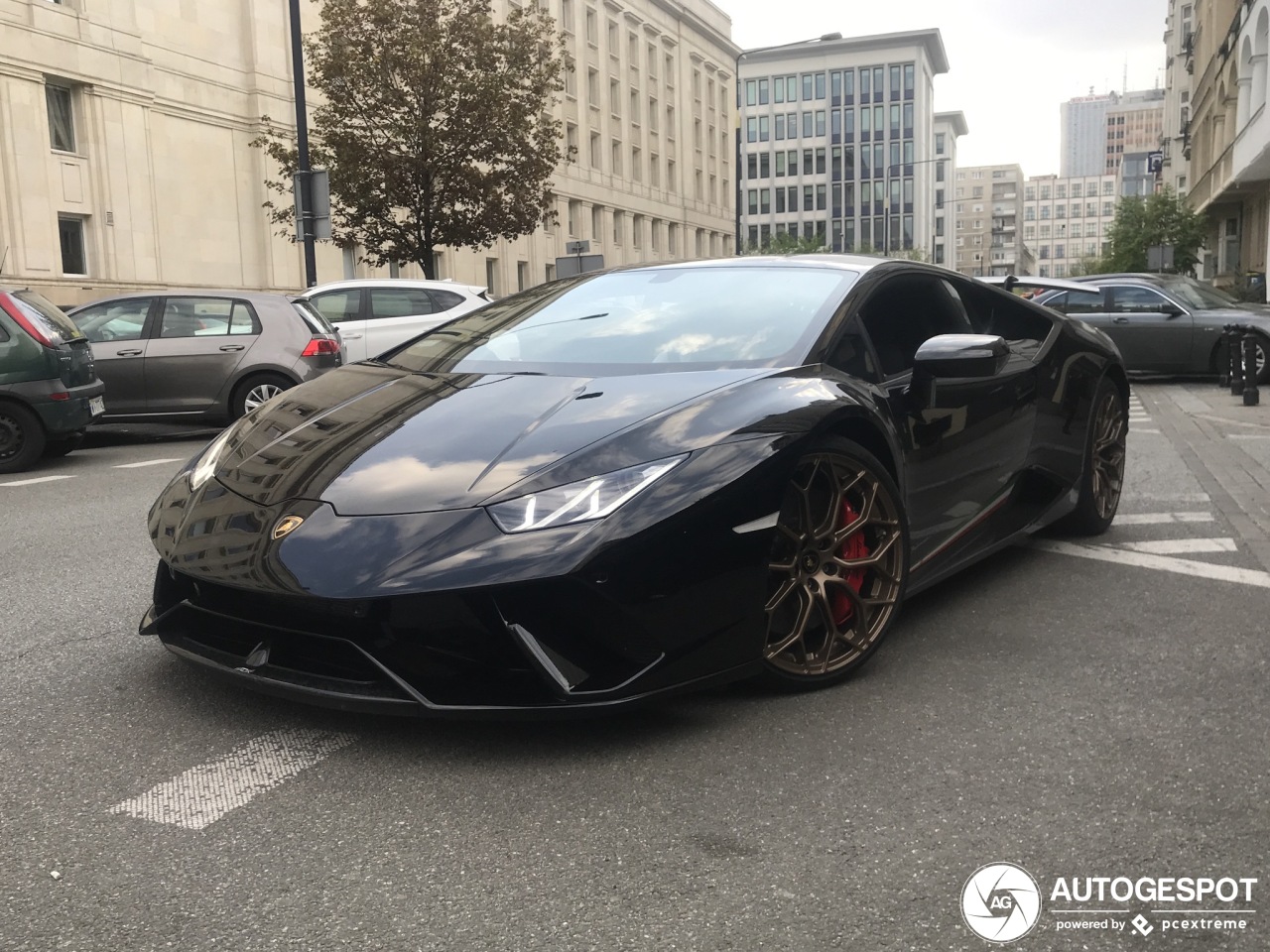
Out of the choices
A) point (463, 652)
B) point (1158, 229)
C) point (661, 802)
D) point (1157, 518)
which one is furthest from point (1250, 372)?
point (1158, 229)

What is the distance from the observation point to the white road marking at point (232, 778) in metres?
2.63

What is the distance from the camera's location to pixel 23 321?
365 inches

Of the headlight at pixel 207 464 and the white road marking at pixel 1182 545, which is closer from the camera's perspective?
the headlight at pixel 207 464

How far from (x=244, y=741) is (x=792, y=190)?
116489 millimetres

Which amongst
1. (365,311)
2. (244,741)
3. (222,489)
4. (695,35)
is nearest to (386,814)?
(244,741)

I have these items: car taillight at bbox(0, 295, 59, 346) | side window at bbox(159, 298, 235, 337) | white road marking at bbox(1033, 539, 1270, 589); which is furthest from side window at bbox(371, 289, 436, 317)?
white road marking at bbox(1033, 539, 1270, 589)

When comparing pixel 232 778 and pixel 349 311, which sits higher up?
pixel 349 311

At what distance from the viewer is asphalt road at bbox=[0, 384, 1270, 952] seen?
7.18 ft

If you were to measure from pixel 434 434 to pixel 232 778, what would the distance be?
99 centimetres

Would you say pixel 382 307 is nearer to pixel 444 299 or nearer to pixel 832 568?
pixel 444 299

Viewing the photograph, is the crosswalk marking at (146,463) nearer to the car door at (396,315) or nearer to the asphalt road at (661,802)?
the car door at (396,315)

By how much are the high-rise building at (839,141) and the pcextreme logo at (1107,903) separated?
112 m

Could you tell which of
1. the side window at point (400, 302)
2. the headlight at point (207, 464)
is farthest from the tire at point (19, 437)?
the headlight at point (207, 464)

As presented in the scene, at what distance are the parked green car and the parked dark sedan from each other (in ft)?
40.1
